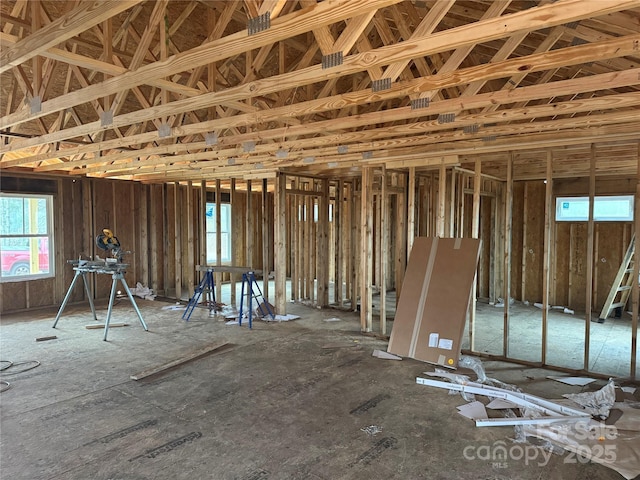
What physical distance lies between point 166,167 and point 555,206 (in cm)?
778

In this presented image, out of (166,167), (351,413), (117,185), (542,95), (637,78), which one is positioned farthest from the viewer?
(117,185)

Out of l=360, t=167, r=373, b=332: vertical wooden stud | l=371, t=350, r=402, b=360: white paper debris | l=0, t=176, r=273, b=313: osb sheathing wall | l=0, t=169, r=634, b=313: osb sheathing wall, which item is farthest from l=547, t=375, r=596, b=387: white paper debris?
l=0, t=176, r=273, b=313: osb sheathing wall

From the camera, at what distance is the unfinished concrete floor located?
2.84m

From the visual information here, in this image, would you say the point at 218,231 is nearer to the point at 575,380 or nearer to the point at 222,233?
the point at 222,233

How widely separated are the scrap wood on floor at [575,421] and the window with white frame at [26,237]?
26.1 feet

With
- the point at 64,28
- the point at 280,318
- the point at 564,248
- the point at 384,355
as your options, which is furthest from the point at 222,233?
the point at 64,28

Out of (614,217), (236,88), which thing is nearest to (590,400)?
(236,88)

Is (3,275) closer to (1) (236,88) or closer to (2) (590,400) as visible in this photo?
(1) (236,88)

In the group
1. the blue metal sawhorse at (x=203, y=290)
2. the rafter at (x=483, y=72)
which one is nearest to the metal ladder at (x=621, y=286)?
the rafter at (x=483, y=72)

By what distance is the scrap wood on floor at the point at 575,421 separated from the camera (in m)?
3.02

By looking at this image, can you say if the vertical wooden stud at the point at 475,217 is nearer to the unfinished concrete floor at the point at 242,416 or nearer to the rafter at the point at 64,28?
the unfinished concrete floor at the point at 242,416

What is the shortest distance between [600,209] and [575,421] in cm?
598

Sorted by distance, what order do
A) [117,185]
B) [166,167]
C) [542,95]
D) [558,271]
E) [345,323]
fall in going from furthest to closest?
[117,185]
[558,271]
[166,167]
[345,323]
[542,95]

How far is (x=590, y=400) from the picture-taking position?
149 inches
